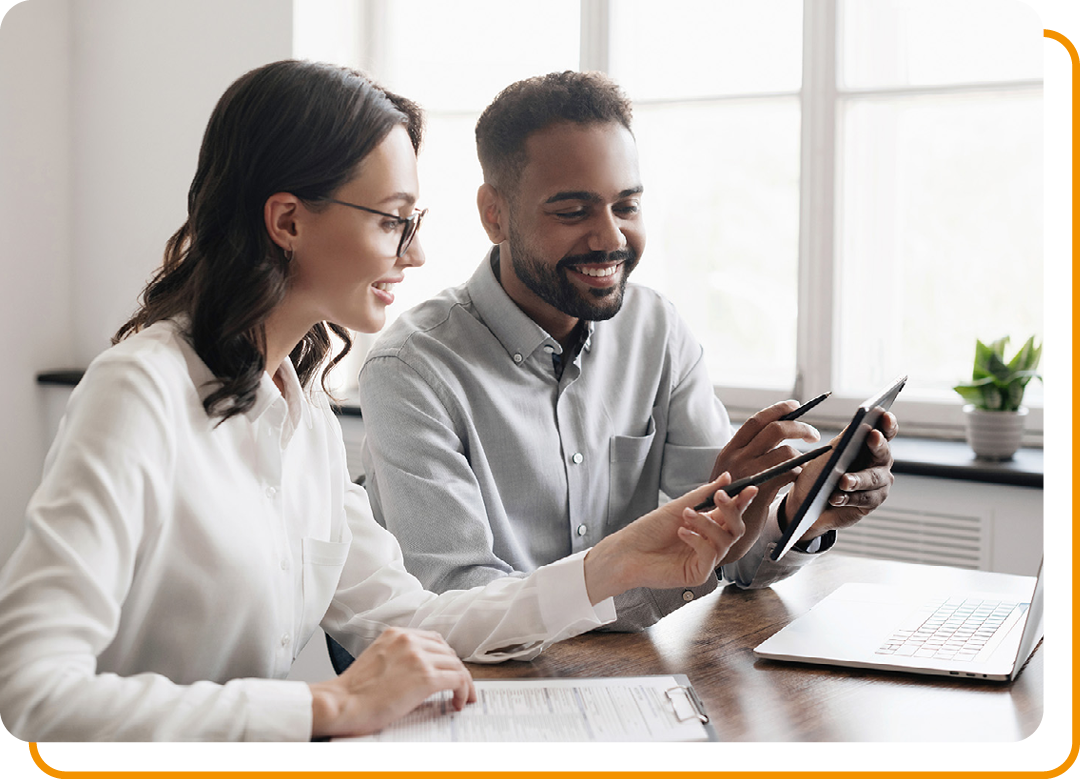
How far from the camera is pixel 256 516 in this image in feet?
3.61

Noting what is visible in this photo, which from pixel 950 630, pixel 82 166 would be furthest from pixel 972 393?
pixel 82 166

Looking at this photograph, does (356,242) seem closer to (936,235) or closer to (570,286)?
(570,286)

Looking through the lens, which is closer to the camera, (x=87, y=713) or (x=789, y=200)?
(x=87, y=713)

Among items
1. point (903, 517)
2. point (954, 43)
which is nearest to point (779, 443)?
point (903, 517)

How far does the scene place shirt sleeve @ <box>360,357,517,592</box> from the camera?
58.4 inches

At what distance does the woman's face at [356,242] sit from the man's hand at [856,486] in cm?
65

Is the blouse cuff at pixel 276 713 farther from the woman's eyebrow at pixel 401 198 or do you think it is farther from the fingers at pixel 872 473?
the fingers at pixel 872 473

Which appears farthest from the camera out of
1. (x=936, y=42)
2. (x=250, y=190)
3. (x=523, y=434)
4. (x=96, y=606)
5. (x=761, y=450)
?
(x=936, y=42)

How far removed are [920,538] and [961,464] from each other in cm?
24

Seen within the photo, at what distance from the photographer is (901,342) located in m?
3.04

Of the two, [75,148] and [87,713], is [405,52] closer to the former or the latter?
[75,148]

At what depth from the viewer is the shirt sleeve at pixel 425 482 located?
1.48 metres

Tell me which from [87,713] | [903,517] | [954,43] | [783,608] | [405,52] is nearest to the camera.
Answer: [87,713]

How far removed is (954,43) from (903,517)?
1.35 meters
